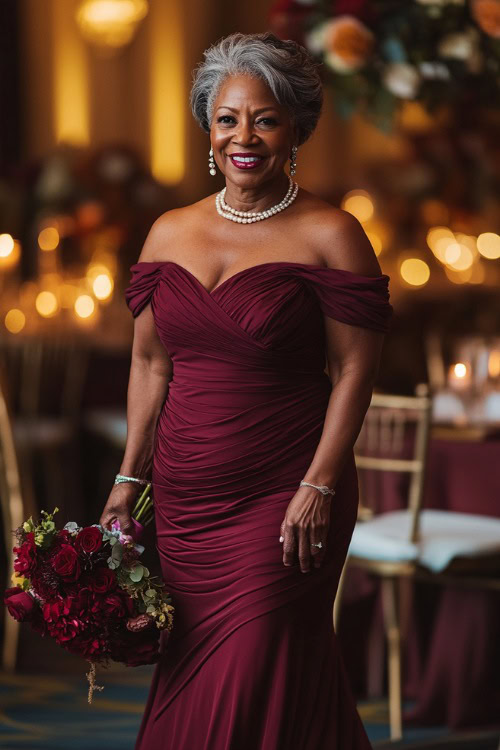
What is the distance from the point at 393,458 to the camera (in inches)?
151

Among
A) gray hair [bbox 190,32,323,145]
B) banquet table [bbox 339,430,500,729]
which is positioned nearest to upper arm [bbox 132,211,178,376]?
gray hair [bbox 190,32,323,145]

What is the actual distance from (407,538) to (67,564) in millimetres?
1612

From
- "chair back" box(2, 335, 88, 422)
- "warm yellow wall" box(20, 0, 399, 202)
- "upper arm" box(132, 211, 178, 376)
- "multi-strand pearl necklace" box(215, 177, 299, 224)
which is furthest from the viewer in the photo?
"warm yellow wall" box(20, 0, 399, 202)

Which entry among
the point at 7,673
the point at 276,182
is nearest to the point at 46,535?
the point at 276,182

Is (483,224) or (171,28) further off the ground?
(171,28)

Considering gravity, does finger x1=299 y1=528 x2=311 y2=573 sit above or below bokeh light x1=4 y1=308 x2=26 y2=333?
below

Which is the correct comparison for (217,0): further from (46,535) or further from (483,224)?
(46,535)

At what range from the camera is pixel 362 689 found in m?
4.04

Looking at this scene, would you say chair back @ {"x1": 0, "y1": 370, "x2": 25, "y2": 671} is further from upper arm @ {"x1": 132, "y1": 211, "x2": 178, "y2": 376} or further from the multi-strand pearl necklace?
the multi-strand pearl necklace

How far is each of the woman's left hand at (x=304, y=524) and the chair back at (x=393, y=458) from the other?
1260 millimetres

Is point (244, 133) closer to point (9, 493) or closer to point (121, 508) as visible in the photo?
point (121, 508)

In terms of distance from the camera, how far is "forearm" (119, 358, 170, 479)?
2.41m

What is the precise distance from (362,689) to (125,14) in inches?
226

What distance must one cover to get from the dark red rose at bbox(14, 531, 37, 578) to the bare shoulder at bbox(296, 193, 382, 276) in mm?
749
